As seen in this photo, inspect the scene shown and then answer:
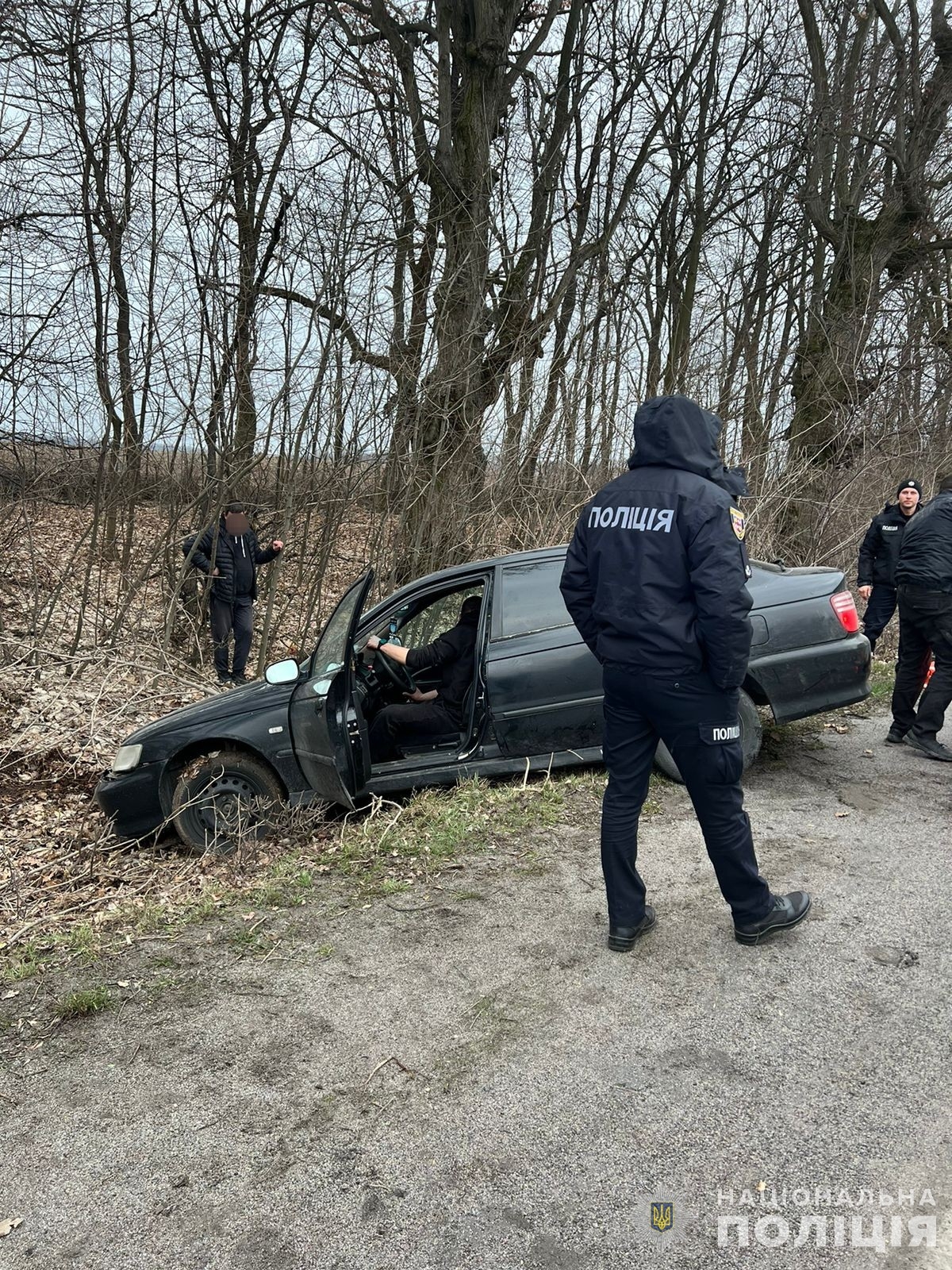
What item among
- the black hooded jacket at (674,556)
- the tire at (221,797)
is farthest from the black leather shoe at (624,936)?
the tire at (221,797)

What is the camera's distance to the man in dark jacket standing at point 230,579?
9344mm

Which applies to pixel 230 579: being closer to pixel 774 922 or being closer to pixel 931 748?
pixel 931 748

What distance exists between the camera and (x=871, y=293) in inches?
501

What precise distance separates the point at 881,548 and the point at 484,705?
5.88 meters

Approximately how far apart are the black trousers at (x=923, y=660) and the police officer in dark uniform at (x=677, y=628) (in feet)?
11.4

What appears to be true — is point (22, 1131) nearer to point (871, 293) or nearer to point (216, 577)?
point (216, 577)

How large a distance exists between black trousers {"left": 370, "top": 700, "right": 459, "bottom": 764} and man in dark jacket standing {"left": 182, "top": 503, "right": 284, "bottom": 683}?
4149mm

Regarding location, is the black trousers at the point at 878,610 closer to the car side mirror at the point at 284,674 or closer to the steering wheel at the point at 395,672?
the steering wheel at the point at 395,672

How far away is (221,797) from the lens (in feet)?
17.3

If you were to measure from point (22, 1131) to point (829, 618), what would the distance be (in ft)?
15.9

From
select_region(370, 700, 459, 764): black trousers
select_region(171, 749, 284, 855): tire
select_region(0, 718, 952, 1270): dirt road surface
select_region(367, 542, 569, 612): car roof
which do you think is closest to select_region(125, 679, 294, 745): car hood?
select_region(171, 749, 284, 855): tire

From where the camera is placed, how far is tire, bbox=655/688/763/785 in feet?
17.9

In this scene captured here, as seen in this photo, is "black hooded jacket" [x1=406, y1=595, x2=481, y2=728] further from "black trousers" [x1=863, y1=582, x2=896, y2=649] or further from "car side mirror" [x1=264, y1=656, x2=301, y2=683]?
"black trousers" [x1=863, y1=582, x2=896, y2=649]

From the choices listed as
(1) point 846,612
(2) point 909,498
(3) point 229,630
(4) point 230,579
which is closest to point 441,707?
(1) point 846,612
